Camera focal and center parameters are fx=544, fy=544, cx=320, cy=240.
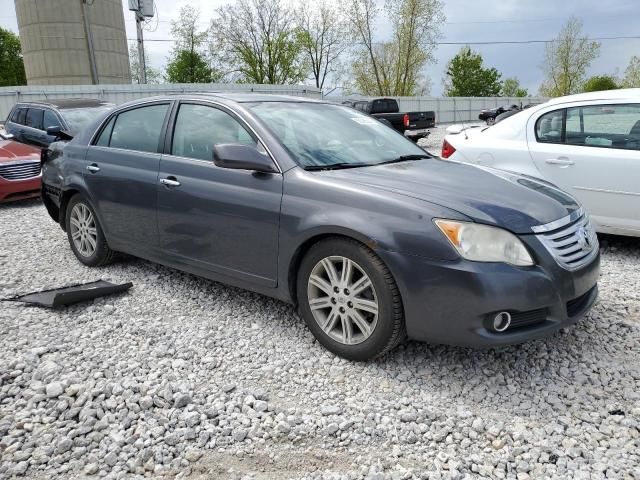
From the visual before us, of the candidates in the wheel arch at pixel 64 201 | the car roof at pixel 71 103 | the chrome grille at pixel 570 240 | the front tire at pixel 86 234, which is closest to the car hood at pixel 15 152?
the car roof at pixel 71 103

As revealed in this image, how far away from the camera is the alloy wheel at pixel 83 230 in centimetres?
491

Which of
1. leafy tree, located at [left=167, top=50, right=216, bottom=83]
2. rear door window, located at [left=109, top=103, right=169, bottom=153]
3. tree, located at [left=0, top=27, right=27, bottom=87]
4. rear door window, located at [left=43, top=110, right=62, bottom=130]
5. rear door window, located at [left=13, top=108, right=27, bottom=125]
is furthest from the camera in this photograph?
tree, located at [left=0, top=27, right=27, bottom=87]

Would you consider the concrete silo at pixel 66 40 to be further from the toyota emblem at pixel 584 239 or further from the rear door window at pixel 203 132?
the toyota emblem at pixel 584 239

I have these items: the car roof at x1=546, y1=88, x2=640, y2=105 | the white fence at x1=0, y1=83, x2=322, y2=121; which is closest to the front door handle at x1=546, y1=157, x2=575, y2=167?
the car roof at x1=546, y1=88, x2=640, y2=105

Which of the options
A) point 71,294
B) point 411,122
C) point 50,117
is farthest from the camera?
point 411,122

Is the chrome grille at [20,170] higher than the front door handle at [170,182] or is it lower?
lower

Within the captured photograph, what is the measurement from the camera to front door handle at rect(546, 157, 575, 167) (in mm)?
5172

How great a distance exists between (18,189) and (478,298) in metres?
8.10

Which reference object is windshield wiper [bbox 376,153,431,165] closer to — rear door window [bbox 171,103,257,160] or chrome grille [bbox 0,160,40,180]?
rear door window [bbox 171,103,257,160]

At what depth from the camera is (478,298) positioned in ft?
→ 8.89

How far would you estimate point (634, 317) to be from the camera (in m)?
3.79

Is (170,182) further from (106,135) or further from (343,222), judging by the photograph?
(343,222)

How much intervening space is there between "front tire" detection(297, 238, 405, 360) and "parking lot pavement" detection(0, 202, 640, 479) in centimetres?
16

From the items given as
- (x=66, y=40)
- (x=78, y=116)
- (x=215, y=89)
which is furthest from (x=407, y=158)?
(x=66, y=40)
